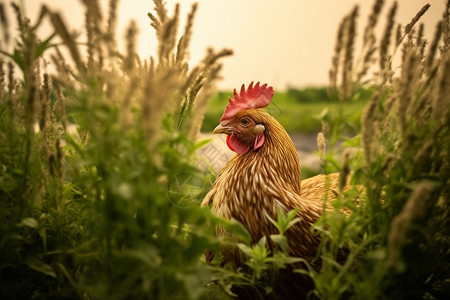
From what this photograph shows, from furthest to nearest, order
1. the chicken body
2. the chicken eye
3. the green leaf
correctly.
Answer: the chicken eye < the chicken body < the green leaf

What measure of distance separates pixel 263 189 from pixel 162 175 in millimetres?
735

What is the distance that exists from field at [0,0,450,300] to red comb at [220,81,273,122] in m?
0.51

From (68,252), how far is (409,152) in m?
0.98

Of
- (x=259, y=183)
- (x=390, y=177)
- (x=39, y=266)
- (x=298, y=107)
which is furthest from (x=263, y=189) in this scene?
(x=298, y=107)

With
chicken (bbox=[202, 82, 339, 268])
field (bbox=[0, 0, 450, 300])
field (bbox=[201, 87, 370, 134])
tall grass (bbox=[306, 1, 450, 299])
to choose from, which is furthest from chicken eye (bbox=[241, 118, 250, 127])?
field (bbox=[201, 87, 370, 134])

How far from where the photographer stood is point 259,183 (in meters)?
1.73

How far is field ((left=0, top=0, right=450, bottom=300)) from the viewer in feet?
3.17

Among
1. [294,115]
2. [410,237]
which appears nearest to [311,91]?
[294,115]

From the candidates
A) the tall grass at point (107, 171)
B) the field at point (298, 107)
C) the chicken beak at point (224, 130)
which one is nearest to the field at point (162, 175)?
the tall grass at point (107, 171)

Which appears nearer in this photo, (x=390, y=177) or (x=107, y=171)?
(x=107, y=171)

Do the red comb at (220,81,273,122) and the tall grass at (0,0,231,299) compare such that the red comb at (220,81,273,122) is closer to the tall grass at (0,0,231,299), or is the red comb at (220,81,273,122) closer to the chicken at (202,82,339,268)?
the chicken at (202,82,339,268)

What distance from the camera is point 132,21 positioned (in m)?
0.94

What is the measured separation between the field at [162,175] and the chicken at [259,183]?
0.17m

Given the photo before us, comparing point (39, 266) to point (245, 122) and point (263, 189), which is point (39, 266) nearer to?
point (263, 189)
